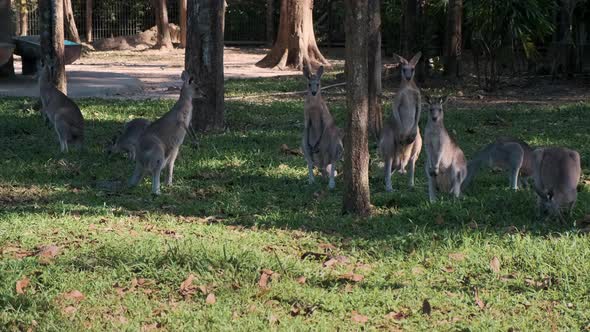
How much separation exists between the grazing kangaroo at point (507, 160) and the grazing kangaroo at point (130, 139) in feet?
11.5

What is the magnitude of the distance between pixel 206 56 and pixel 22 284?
667 cm

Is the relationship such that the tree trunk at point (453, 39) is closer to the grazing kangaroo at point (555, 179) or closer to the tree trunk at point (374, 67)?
the tree trunk at point (374, 67)

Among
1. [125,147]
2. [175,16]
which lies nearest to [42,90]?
[125,147]

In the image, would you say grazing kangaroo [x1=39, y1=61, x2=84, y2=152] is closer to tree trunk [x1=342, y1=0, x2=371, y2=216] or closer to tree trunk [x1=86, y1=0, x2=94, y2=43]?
tree trunk [x1=342, y1=0, x2=371, y2=216]

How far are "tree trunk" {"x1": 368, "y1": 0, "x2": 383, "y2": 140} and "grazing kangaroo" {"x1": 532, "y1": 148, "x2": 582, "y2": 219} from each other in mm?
3428

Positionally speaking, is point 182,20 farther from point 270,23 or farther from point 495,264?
point 495,264

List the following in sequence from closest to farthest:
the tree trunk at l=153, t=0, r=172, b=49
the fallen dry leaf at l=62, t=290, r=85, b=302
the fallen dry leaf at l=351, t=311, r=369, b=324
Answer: the fallen dry leaf at l=351, t=311, r=369, b=324, the fallen dry leaf at l=62, t=290, r=85, b=302, the tree trunk at l=153, t=0, r=172, b=49

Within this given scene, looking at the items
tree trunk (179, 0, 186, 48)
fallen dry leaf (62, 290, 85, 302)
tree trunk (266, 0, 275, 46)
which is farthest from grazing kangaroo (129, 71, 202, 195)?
tree trunk (266, 0, 275, 46)

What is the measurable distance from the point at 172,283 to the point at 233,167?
402 centimetres

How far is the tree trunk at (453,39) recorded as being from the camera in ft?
59.2

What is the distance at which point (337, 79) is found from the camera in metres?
19.3

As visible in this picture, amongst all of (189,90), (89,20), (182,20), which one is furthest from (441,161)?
(89,20)

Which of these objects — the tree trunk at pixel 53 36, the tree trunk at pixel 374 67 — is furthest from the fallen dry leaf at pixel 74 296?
the tree trunk at pixel 53 36

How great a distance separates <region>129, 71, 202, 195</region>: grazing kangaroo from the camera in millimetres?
8344
